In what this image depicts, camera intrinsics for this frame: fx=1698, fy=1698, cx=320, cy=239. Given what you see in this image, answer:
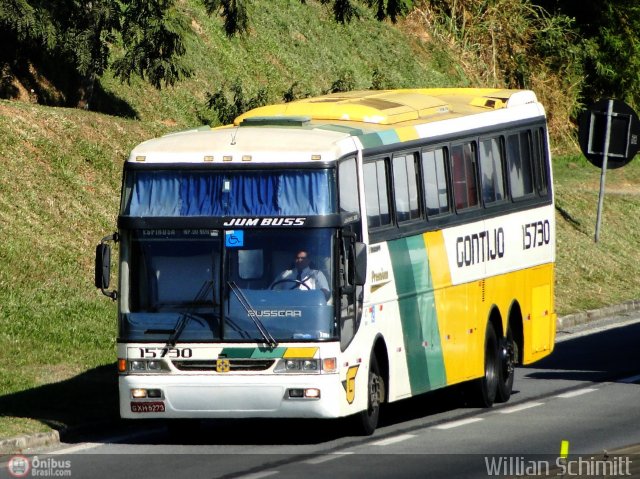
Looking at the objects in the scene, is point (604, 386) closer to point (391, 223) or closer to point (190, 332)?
point (391, 223)

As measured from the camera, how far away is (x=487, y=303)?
19.0 metres

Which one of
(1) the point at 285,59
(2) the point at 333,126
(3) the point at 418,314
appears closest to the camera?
(2) the point at 333,126

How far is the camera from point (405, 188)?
1722cm

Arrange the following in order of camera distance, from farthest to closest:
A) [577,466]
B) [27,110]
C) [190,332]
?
[27,110] → [190,332] → [577,466]

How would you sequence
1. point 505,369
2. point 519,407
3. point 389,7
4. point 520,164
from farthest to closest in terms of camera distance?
point 389,7 → point 520,164 → point 505,369 → point 519,407

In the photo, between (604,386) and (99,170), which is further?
(99,170)

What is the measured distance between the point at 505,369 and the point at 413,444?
406 cm

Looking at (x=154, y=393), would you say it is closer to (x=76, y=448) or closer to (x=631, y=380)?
(x=76, y=448)

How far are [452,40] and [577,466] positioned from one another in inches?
1485

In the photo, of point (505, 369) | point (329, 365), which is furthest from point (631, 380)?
point (329, 365)

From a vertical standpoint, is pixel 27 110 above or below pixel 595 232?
above

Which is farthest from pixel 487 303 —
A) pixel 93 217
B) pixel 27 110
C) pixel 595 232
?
pixel 595 232

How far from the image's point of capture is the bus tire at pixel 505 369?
19.2m

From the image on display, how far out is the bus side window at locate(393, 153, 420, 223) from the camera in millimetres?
16984
